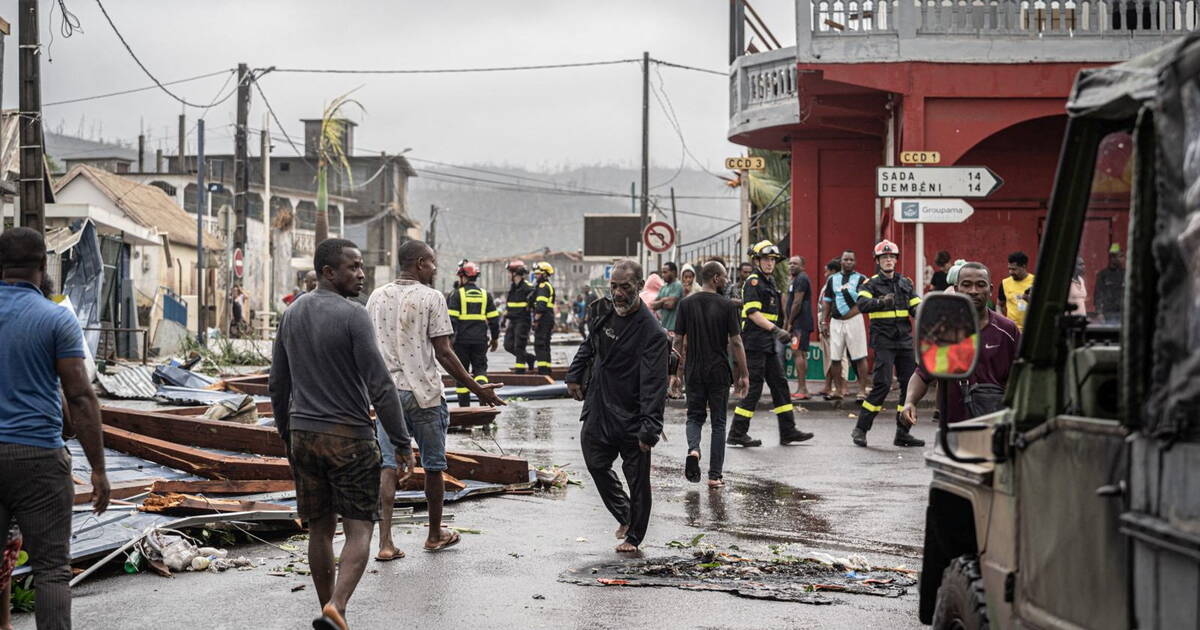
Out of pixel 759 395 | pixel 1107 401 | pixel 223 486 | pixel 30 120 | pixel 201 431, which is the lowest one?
pixel 223 486

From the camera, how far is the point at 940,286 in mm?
14477

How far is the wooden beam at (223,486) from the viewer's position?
910 centimetres

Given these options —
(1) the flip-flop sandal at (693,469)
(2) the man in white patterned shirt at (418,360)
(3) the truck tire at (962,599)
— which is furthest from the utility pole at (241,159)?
(3) the truck tire at (962,599)

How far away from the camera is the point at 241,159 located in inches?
1186

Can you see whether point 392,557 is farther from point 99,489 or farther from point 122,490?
point 99,489

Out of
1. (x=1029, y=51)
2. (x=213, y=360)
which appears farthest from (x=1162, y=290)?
(x=213, y=360)

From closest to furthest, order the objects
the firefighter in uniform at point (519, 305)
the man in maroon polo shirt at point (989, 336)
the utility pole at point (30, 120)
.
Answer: the man in maroon polo shirt at point (989, 336)
the utility pole at point (30, 120)
the firefighter in uniform at point (519, 305)

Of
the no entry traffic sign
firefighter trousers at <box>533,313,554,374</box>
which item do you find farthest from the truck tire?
A: the no entry traffic sign

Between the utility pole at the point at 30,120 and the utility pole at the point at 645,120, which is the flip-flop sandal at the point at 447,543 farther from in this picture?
the utility pole at the point at 645,120

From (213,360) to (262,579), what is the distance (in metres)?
18.8

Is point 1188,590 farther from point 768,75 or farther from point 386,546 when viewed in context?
point 768,75

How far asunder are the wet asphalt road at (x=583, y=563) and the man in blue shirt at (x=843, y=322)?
3388 mm

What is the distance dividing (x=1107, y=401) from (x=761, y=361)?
35.1 ft

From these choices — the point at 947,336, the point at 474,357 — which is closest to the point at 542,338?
the point at 474,357
